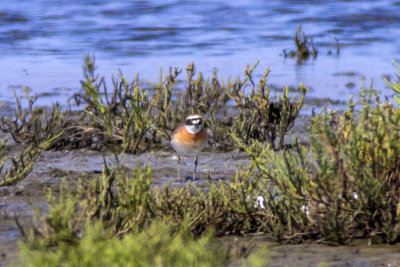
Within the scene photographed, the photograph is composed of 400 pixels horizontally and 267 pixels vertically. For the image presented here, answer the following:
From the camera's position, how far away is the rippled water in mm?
14953

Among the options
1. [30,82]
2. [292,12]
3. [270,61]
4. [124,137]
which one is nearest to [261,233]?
[124,137]

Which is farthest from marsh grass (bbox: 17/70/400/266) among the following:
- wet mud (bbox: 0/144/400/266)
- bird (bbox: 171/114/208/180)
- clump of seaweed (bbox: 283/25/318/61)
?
clump of seaweed (bbox: 283/25/318/61)

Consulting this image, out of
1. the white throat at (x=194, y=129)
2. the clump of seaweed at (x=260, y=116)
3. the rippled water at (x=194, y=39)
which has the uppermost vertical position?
the white throat at (x=194, y=129)

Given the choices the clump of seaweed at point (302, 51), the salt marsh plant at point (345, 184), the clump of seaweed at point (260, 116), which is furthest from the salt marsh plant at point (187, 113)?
the clump of seaweed at point (302, 51)

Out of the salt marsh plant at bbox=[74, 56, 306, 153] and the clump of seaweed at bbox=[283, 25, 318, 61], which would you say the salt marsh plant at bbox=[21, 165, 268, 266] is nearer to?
the salt marsh plant at bbox=[74, 56, 306, 153]

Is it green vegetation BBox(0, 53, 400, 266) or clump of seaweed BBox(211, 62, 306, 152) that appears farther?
clump of seaweed BBox(211, 62, 306, 152)

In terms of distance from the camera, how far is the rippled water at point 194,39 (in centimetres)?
1495

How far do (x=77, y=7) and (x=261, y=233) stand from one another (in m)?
21.7

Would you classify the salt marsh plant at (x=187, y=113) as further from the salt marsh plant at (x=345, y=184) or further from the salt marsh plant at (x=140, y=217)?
the salt marsh plant at (x=345, y=184)

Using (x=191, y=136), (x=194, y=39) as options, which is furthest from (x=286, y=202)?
(x=194, y=39)

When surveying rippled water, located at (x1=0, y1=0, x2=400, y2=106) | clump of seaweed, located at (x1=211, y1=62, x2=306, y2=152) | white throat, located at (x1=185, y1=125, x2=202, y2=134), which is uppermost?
white throat, located at (x1=185, y1=125, x2=202, y2=134)

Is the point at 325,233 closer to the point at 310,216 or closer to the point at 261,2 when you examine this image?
the point at 310,216

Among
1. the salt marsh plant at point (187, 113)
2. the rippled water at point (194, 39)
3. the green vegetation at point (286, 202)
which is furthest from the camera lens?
the rippled water at point (194, 39)

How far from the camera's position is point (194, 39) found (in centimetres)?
2011
